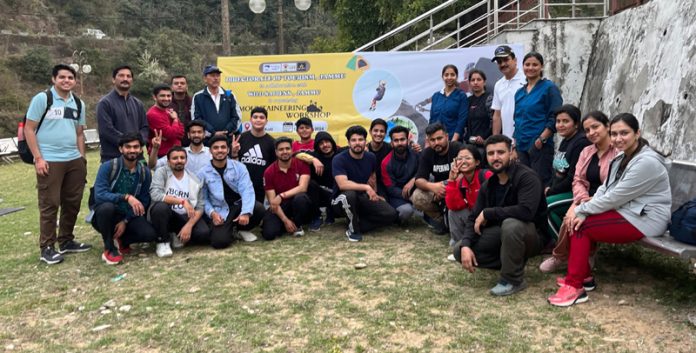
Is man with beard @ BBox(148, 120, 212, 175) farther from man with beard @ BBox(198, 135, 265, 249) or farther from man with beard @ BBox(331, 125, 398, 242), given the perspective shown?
man with beard @ BBox(331, 125, 398, 242)

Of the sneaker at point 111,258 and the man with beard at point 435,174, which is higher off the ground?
the man with beard at point 435,174

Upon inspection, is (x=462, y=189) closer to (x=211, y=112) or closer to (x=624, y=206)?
(x=624, y=206)

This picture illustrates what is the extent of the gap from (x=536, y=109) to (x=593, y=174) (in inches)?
48.1

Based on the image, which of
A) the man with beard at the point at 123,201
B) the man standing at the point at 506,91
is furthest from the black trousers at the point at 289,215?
the man standing at the point at 506,91

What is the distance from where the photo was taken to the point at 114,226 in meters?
5.07

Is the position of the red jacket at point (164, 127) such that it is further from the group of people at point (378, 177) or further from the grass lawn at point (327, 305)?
the grass lawn at point (327, 305)

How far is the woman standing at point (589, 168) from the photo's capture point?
396 centimetres

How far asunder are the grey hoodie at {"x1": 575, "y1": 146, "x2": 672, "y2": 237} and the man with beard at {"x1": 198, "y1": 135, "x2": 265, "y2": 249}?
3446mm

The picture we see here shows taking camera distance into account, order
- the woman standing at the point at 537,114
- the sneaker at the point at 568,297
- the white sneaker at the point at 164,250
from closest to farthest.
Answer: the sneaker at the point at 568,297 → the woman standing at the point at 537,114 → the white sneaker at the point at 164,250

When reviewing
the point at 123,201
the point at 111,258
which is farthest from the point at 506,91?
the point at 111,258

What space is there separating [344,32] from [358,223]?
11.8m

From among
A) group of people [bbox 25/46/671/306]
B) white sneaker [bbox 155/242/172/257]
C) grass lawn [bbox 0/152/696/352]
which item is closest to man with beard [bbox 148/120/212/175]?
group of people [bbox 25/46/671/306]

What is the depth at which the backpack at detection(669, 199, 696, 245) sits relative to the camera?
3262 mm

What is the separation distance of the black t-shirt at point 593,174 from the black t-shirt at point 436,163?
1.55m
